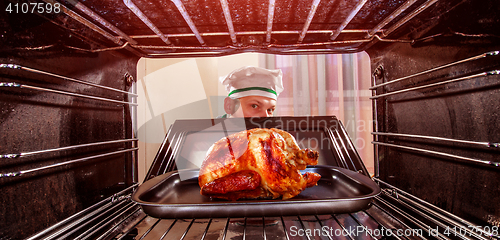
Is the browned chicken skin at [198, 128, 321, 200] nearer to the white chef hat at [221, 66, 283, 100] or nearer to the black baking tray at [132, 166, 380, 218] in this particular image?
the black baking tray at [132, 166, 380, 218]

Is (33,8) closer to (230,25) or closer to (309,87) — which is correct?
(230,25)

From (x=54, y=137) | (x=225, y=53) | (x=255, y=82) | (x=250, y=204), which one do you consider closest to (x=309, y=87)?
(x=255, y=82)

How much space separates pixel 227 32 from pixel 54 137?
0.67m

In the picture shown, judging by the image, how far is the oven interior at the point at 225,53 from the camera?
0.53 metres

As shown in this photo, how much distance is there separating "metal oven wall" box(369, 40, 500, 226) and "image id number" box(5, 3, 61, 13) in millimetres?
1059

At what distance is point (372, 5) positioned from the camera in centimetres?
68

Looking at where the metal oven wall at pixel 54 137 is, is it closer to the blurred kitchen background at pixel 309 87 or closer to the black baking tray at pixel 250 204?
the black baking tray at pixel 250 204

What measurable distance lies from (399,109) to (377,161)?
0.26 metres

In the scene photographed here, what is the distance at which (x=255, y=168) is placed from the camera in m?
0.79

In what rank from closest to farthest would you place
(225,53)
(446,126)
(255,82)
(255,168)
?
(446,126) < (255,168) < (225,53) < (255,82)

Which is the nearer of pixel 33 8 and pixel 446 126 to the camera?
pixel 33 8

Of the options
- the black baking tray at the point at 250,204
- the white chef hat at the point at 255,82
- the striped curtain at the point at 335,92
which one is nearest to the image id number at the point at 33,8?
the black baking tray at the point at 250,204

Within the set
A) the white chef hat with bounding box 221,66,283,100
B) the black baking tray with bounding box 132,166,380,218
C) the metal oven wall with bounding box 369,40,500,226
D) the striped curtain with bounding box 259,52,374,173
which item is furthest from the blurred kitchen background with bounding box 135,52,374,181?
the metal oven wall with bounding box 369,40,500,226

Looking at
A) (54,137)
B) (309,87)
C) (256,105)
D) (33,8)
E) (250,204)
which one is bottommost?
(250,204)
